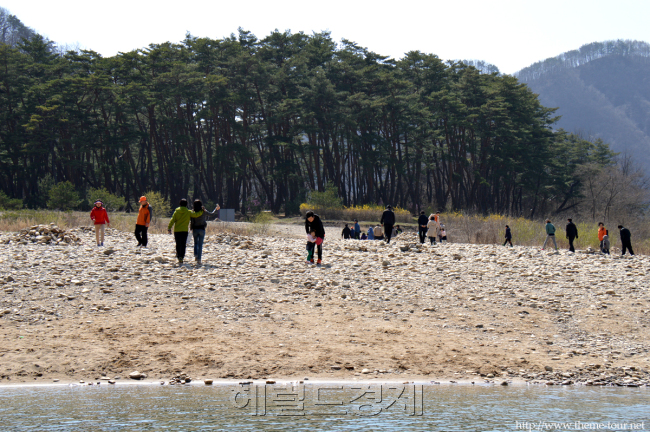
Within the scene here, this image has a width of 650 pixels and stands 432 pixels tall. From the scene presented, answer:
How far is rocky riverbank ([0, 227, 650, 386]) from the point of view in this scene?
9633 mm

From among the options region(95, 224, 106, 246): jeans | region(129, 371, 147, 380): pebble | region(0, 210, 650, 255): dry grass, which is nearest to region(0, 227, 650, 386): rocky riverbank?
region(129, 371, 147, 380): pebble

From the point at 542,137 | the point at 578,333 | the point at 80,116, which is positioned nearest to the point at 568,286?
the point at 578,333

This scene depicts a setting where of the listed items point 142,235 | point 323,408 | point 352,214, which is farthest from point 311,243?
point 352,214

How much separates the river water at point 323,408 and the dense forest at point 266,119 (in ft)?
150

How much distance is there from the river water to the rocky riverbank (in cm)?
60

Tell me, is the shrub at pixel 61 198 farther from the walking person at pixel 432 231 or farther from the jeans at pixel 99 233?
the walking person at pixel 432 231

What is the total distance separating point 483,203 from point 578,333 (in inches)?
2289

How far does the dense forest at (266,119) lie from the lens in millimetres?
55078

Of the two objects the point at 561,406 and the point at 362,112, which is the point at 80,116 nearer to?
the point at 362,112

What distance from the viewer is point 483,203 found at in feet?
222

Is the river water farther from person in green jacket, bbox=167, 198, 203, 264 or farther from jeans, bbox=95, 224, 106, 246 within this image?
jeans, bbox=95, 224, 106, 246

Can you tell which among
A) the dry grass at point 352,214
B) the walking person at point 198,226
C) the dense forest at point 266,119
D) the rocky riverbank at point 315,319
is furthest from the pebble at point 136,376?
the dense forest at point 266,119

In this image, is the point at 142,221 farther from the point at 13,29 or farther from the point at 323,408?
the point at 13,29

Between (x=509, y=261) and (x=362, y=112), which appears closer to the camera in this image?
(x=509, y=261)
